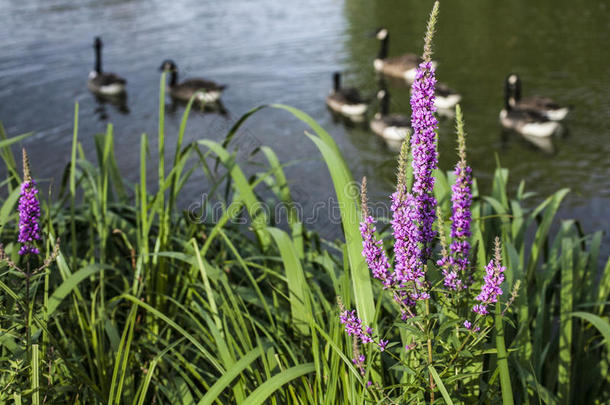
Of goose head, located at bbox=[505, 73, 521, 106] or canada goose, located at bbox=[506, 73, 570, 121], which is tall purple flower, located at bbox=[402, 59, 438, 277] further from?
goose head, located at bbox=[505, 73, 521, 106]

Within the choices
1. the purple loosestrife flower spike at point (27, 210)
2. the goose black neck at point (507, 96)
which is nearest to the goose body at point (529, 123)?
the goose black neck at point (507, 96)

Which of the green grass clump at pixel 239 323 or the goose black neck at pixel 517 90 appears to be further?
the goose black neck at pixel 517 90

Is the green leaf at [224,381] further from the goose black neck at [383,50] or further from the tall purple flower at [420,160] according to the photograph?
the goose black neck at [383,50]

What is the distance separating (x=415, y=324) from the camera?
2080 mm

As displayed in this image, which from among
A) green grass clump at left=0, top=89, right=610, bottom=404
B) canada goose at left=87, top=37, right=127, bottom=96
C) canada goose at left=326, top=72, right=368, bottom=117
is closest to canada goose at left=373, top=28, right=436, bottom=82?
canada goose at left=326, top=72, right=368, bottom=117

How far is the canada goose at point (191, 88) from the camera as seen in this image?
1085 centimetres

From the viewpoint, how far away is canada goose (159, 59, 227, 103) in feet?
35.6

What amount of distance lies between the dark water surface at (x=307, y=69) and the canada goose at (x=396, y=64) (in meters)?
0.38

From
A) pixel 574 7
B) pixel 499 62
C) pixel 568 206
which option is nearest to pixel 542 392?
pixel 568 206

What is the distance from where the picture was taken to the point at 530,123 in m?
9.49

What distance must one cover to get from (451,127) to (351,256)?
7986mm

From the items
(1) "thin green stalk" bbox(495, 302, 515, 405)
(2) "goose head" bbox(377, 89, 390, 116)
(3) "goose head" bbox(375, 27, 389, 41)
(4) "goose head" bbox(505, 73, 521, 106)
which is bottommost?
(2) "goose head" bbox(377, 89, 390, 116)

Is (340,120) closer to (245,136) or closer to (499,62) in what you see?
(245,136)

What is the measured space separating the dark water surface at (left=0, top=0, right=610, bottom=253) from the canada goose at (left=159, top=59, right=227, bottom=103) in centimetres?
34
